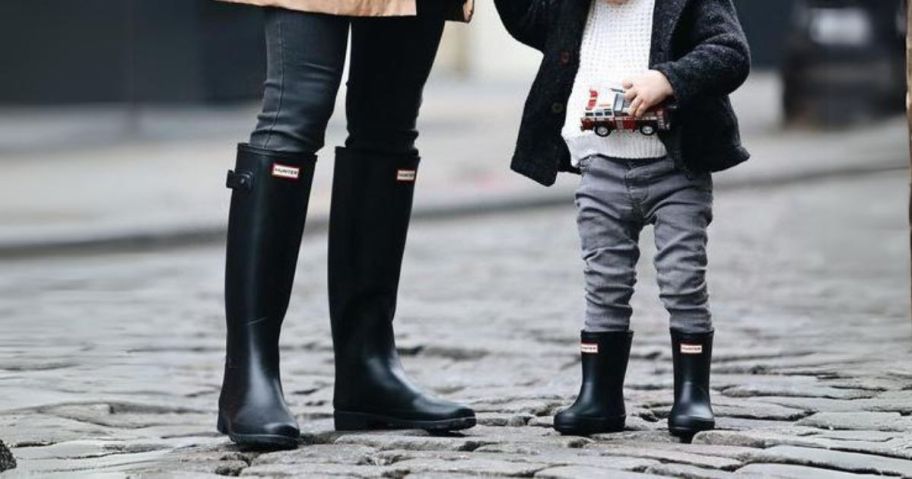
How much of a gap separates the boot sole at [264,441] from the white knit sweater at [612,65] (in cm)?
84

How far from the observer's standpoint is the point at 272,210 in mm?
3895

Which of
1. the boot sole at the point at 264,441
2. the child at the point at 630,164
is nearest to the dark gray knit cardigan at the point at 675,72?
the child at the point at 630,164

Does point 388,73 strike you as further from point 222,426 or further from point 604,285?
point 222,426

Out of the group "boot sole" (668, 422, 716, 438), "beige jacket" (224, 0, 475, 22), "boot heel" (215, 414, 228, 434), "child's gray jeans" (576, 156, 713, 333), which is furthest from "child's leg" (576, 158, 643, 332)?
"boot heel" (215, 414, 228, 434)

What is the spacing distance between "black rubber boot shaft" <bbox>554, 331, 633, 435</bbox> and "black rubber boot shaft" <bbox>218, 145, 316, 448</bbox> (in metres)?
0.59

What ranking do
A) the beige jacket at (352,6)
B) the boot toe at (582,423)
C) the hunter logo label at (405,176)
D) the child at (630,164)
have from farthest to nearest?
the hunter logo label at (405,176)
the boot toe at (582,423)
the child at (630,164)
the beige jacket at (352,6)

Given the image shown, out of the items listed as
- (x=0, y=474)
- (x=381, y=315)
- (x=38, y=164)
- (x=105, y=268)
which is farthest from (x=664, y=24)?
(x=38, y=164)

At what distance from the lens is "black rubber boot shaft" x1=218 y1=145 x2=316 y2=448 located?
3.86 metres

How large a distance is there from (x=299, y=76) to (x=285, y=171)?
198mm

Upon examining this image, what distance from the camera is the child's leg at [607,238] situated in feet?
13.0

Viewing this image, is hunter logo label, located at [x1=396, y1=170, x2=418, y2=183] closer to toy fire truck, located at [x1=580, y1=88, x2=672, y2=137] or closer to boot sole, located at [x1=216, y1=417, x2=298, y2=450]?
toy fire truck, located at [x1=580, y1=88, x2=672, y2=137]

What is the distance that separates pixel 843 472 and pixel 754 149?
12587 millimetres

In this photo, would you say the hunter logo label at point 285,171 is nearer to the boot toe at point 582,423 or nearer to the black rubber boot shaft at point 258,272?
the black rubber boot shaft at point 258,272

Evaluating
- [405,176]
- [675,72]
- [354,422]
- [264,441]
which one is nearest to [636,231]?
[675,72]
